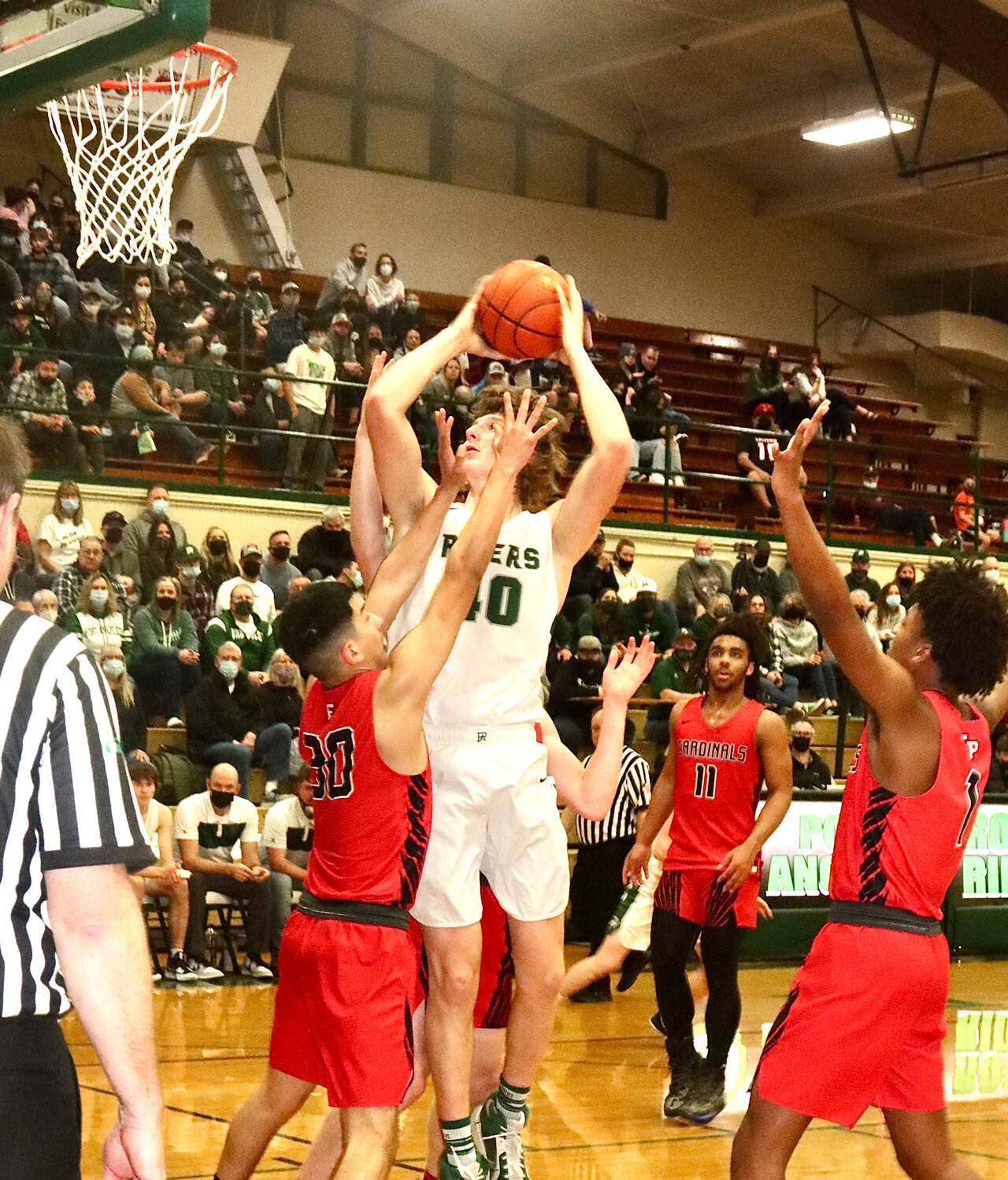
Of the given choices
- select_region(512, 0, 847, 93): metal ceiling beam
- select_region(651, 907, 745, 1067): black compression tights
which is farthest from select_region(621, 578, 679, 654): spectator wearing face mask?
select_region(512, 0, 847, 93): metal ceiling beam

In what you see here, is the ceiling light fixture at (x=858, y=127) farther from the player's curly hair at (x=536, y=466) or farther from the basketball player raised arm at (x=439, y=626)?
the basketball player raised arm at (x=439, y=626)

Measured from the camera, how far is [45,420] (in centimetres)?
1334

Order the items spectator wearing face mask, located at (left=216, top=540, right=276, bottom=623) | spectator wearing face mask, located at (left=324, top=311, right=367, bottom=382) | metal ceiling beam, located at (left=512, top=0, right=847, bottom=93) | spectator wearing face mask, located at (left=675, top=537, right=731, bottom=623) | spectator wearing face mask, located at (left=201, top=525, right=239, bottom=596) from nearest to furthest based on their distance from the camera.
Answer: spectator wearing face mask, located at (left=216, top=540, right=276, bottom=623) → spectator wearing face mask, located at (left=201, top=525, right=239, bottom=596) → spectator wearing face mask, located at (left=675, top=537, right=731, bottom=623) → spectator wearing face mask, located at (left=324, top=311, right=367, bottom=382) → metal ceiling beam, located at (left=512, top=0, right=847, bottom=93)

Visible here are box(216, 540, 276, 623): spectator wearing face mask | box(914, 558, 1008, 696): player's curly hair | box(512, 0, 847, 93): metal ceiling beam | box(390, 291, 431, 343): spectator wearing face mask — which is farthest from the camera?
box(512, 0, 847, 93): metal ceiling beam

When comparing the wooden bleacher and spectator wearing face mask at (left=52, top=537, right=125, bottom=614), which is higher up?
the wooden bleacher

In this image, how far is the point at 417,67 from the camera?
2241 centimetres

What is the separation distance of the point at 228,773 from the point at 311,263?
503 inches

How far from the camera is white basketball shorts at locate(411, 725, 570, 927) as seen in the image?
4.34 m

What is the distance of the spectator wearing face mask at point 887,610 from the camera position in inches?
632

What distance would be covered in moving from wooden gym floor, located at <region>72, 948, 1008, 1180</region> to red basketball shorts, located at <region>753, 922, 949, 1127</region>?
1906 millimetres

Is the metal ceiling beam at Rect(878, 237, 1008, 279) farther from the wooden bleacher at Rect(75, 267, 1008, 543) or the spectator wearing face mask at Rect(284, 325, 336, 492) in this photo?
the spectator wearing face mask at Rect(284, 325, 336, 492)

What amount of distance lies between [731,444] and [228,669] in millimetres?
11492

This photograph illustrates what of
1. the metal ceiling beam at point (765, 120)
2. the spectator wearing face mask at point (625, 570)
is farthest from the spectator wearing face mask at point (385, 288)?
the metal ceiling beam at point (765, 120)

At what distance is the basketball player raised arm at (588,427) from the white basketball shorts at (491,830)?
55 centimetres
